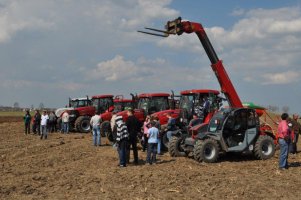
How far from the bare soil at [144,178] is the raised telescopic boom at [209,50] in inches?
89.7

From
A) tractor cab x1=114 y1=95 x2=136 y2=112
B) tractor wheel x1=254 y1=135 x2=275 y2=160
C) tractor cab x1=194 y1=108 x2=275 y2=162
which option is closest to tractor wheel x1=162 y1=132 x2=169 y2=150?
tractor cab x1=194 y1=108 x2=275 y2=162

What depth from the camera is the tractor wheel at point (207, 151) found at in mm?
13625

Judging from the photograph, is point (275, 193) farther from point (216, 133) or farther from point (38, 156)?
point (38, 156)

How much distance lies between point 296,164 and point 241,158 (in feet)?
6.76

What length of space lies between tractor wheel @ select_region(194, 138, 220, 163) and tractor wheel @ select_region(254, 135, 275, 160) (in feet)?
4.74

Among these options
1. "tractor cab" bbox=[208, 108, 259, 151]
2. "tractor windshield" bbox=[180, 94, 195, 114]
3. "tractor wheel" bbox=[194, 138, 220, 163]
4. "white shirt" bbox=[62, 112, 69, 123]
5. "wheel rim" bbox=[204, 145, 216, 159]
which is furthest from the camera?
"white shirt" bbox=[62, 112, 69, 123]

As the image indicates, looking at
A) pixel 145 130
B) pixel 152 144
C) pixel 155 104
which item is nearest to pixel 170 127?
pixel 145 130

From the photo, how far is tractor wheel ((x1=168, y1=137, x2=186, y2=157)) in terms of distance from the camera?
15.0 metres

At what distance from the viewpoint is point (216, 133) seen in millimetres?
14125

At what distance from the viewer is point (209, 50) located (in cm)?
1593

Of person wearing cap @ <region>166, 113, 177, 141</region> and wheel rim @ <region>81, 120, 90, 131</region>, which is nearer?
person wearing cap @ <region>166, 113, 177, 141</region>

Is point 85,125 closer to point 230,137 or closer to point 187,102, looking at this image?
point 187,102

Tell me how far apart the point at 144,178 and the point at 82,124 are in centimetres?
1644

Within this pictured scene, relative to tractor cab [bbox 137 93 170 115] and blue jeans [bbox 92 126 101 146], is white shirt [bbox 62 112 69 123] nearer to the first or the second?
tractor cab [bbox 137 93 170 115]
